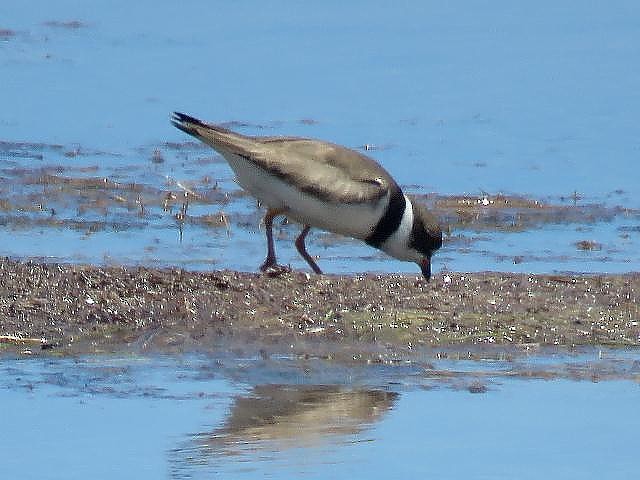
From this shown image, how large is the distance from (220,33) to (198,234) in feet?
22.1

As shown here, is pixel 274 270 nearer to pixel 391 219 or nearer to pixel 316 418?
pixel 391 219

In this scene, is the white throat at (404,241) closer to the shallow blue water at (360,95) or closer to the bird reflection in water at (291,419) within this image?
the shallow blue water at (360,95)

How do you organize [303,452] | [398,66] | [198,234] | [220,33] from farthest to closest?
1. [220,33]
2. [398,66]
3. [198,234]
4. [303,452]

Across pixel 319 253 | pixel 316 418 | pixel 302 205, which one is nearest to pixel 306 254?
pixel 302 205

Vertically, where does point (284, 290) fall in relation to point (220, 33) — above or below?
below

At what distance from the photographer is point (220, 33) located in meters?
19.3

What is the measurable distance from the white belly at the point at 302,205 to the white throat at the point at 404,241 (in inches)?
7.2

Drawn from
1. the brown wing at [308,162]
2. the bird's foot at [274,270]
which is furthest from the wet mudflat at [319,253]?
the brown wing at [308,162]

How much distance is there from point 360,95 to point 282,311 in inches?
284

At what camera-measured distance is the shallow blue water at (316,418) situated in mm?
7719

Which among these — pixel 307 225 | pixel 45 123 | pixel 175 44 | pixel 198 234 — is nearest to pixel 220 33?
pixel 175 44

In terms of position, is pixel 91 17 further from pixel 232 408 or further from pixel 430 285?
pixel 232 408

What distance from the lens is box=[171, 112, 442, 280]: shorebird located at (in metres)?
11.0

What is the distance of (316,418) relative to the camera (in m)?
8.48
